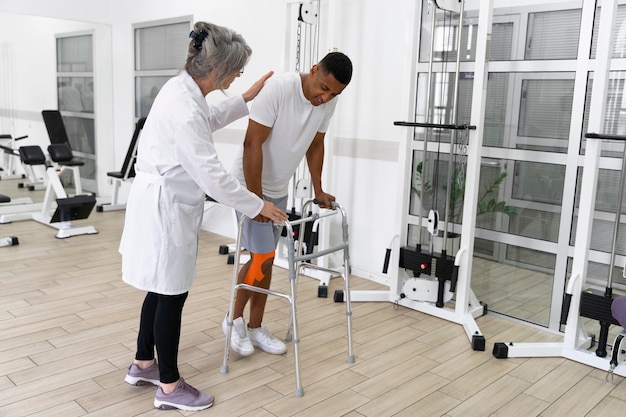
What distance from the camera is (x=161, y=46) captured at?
5.84m

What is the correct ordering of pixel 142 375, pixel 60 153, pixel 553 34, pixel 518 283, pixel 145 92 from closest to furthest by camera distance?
pixel 142 375, pixel 553 34, pixel 518 283, pixel 60 153, pixel 145 92

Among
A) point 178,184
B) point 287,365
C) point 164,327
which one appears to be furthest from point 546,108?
point 164,327

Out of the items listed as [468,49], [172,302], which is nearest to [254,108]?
[172,302]

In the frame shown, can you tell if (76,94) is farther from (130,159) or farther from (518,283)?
(518,283)

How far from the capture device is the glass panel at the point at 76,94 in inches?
244

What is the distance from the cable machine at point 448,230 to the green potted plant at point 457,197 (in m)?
0.03

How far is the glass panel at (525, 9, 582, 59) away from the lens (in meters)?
3.10

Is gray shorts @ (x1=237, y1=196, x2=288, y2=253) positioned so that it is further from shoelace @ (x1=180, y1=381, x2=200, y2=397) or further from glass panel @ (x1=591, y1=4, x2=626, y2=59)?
glass panel @ (x1=591, y1=4, x2=626, y2=59)

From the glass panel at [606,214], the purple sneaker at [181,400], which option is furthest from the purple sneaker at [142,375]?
the glass panel at [606,214]

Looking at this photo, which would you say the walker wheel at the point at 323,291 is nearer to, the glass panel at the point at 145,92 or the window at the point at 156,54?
the window at the point at 156,54

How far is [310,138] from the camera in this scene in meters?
2.66

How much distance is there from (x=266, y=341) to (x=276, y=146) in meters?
0.99

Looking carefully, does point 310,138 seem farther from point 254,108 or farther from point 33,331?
point 33,331

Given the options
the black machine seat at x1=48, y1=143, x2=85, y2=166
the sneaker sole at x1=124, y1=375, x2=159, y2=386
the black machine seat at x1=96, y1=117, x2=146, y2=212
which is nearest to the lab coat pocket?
the sneaker sole at x1=124, y1=375, x2=159, y2=386
